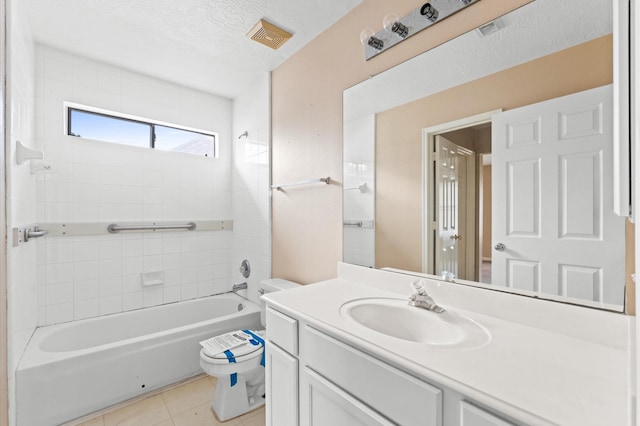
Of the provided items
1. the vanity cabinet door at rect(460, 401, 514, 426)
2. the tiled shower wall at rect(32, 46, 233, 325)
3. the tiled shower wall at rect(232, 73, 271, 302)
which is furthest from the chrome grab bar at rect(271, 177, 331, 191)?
the vanity cabinet door at rect(460, 401, 514, 426)

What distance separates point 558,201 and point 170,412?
2.32 m

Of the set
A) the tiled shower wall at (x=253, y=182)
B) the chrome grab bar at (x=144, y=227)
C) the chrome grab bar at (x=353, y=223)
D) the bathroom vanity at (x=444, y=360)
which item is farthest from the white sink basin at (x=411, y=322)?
the chrome grab bar at (x=144, y=227)

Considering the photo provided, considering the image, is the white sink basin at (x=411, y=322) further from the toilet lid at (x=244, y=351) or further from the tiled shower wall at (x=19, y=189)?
the tiled shower wall at (x=19, y=189)

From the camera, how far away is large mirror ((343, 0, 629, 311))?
887 mm

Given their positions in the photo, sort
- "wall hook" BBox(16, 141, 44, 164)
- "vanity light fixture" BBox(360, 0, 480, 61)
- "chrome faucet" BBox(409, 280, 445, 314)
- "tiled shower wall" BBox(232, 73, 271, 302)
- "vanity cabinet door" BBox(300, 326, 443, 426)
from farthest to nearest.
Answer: "tiled shower wall" BBox(232, 73, 271, 302)
"wall hook" BBox(16, 141, 44, 164)
"vanity light fixture" BBox(360, 0, 480, 61)
"chrome faucet" BBox(409, 280, 445, 314)
"vanity cabinet door" BBox(300, 326, 443, 426)

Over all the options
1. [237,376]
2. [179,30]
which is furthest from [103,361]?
[179,30]

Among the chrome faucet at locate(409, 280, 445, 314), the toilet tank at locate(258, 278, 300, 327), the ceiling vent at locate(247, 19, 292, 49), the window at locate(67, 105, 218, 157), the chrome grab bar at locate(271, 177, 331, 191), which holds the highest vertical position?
the ceiling vent at locate(247, 19, 292, 49)

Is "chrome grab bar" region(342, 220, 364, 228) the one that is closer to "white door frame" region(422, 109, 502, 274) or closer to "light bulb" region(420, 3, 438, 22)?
"white door frame" region(422, 109, 502, 274)

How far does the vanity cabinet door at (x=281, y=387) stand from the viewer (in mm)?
1132

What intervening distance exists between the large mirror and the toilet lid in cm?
95

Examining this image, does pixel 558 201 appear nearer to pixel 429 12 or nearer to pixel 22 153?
pixel 429 12

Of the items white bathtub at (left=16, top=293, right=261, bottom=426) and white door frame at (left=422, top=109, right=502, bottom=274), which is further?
white bathtub at (left=16, top=293, right=261, bottom=426)

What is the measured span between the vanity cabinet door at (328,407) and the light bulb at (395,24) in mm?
1611

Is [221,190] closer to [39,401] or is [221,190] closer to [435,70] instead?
[39,401]
